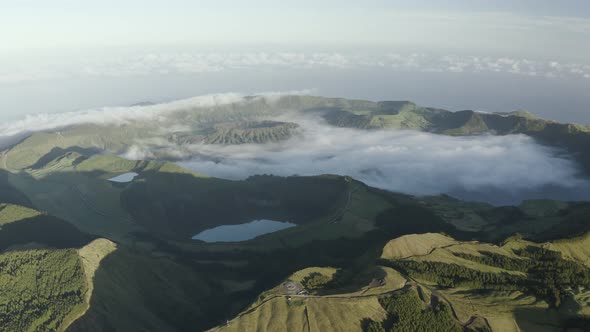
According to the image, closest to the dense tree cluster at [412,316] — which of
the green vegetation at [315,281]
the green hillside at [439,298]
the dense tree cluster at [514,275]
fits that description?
the green hillside at [439,298]

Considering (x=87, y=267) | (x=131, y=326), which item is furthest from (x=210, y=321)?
(x=87, y=267)

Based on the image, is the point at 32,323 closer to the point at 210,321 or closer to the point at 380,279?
the point at 210,321

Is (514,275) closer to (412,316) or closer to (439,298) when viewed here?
(439,298)

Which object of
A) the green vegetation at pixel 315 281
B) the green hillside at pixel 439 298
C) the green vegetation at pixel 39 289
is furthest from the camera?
the green vegetation at pixel 39 289

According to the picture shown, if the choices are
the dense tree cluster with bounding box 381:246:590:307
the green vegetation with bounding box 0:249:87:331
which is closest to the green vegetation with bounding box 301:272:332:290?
the dense tree cluster with bounding box 381:246:590:307

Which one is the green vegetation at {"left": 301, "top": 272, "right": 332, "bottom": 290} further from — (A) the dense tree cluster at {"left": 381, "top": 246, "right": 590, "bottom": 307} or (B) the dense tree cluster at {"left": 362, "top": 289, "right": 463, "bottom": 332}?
(A) the dense tree cluster at {"left": 381, "top": 246, "right": 590, "bottom": 307}

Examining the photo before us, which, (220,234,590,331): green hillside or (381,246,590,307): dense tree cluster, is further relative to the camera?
(381,246,590,307): dense tree cluster

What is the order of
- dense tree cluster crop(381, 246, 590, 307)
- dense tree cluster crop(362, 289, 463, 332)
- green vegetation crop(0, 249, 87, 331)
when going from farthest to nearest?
green vegetation crop(0, 249, 87, 331), dense tree cluster crop(381, 246, 590, 307), dense tree cluster crop(362, 289, 463, 332)

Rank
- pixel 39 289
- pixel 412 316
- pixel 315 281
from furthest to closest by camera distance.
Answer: pixel 39 289, pixel 315 281, pixel 412 316

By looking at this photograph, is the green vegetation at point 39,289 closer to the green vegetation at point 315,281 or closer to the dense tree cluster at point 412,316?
the green vegetation at point 315,281

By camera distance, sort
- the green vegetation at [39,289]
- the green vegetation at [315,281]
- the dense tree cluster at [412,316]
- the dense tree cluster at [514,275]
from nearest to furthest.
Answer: the dense tree cluster at [412,316], the dense tree cluster at [514,275], the green vegetation at [315,281], the green vegetation at [39,289]

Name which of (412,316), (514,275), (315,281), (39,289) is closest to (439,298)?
(412,316)
